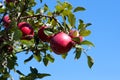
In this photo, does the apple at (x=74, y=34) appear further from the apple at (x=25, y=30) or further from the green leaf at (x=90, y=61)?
the apple at (x=25, y=30)

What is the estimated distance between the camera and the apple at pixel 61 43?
10.2ft

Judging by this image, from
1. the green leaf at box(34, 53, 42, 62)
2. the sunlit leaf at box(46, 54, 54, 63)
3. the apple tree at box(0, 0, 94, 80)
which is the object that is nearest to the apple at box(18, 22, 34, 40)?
the apple tree at box(0, 0, 94, 80)

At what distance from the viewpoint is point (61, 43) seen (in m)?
3.12

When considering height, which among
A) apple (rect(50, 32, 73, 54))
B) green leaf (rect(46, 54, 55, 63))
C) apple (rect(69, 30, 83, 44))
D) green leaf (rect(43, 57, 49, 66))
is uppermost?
green leaf (rect(46, 54, 55, 63))

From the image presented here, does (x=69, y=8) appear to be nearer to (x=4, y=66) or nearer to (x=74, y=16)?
(x=74, y=16)

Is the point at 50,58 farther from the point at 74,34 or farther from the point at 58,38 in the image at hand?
the point at 58,38

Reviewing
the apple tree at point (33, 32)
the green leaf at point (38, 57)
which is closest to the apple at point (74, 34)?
the apple tree at point (33, 32)

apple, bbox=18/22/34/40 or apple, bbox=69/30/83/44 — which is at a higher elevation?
apple, bbox=18/22/34/40

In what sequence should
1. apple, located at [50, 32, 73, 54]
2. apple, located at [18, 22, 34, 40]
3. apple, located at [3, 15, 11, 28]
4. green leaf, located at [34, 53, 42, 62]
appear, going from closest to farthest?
apple, located at [50, 32, 73, 54] → apple, located at [18, 22, 34, 40] → apple, located at [3, 15, 11, 28] → green leaf, located at [34, 53, 42, 62]

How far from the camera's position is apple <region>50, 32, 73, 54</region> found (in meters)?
3.12

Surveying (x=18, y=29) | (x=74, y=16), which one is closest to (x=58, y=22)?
(x=74, y=16)

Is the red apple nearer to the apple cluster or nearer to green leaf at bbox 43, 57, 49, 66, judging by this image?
the apple cluster

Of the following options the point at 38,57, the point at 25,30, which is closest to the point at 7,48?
the point at 25,30

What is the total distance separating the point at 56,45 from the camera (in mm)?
3141
